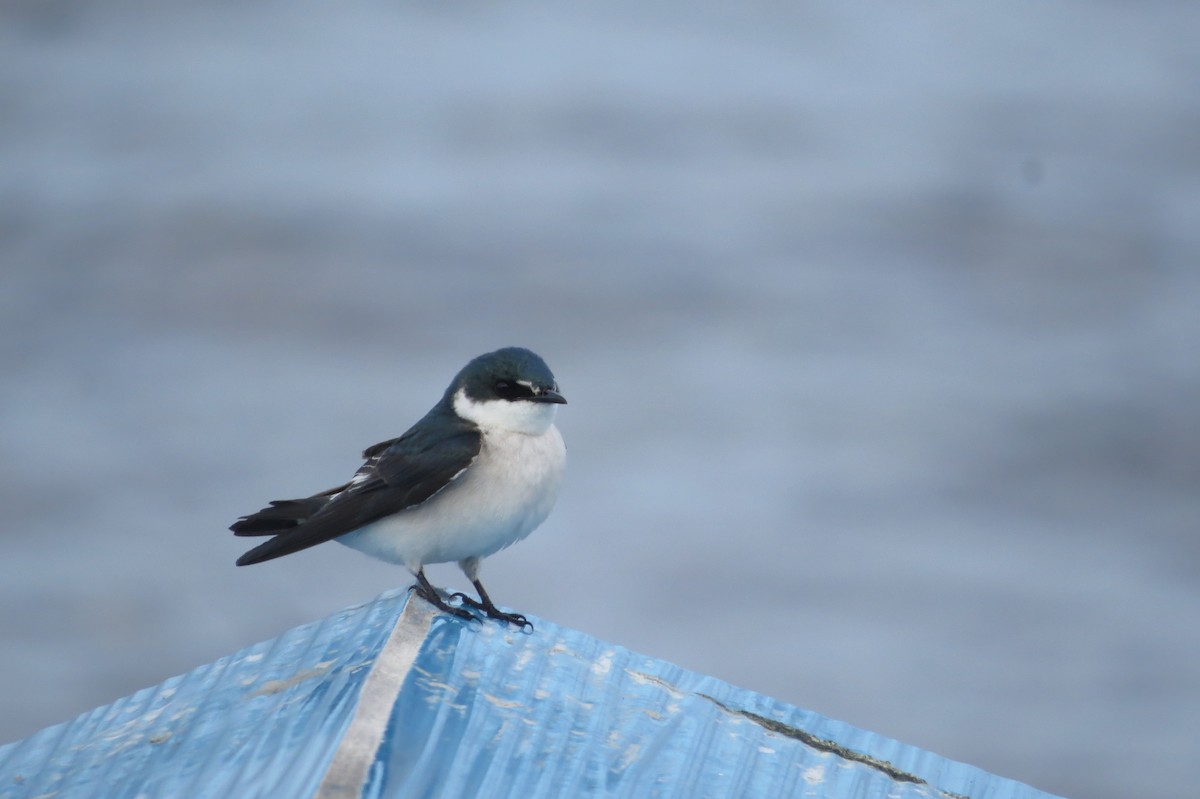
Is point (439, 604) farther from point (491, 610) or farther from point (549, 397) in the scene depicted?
point (549, 397)

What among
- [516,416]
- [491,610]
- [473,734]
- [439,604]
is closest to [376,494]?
[516,416]

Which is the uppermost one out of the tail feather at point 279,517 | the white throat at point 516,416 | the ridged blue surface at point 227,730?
the white throat at point 516,416

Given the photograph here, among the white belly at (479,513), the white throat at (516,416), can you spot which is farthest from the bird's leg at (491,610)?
the white throat at (516,416)

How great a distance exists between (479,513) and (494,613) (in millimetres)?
438

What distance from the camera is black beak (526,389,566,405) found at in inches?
141

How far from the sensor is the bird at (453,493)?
11.3 ft

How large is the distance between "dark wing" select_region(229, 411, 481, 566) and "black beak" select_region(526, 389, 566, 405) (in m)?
0.17

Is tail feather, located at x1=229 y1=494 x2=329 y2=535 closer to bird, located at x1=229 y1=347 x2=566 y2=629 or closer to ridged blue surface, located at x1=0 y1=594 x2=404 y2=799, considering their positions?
bird, located at x1=229 y1=347 x2=566 y2=629

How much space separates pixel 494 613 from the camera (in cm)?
304

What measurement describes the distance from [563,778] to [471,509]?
1.21 metres

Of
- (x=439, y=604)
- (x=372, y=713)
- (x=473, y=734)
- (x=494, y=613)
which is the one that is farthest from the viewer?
(x=494, y=613)

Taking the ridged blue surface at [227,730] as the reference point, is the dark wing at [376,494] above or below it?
above

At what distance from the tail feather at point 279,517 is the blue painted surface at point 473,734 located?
75 cm

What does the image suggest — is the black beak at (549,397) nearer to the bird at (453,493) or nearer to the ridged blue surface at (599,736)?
the bird at (453,493)
